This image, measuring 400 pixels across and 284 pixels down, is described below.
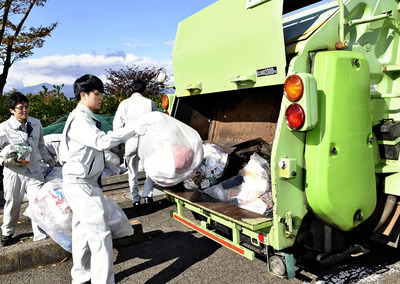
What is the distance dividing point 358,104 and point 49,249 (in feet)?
10.1

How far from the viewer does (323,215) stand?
93.3 inches

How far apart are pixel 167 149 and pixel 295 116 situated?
105cm

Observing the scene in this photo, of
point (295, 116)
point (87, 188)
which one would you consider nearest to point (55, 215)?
point (87, 188)

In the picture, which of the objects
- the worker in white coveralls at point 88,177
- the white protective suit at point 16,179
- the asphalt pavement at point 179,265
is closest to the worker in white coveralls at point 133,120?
the asphalt pavement at point 179,265

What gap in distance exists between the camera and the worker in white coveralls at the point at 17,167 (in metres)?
3.80

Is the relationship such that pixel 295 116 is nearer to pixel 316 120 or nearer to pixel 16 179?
pixel 316 120

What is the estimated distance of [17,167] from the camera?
3.83 m

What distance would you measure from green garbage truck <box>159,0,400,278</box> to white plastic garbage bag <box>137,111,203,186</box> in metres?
0.35

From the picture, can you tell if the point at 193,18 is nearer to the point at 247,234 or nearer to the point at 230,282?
the point at 247,234

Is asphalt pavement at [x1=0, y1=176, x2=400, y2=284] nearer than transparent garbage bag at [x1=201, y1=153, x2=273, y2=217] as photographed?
No

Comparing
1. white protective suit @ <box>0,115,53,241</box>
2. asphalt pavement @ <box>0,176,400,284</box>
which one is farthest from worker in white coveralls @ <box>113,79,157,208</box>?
white protective suit @ <box>0,115,53,241</box>

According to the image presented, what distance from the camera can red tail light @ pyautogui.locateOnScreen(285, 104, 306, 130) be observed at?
2.21 meters

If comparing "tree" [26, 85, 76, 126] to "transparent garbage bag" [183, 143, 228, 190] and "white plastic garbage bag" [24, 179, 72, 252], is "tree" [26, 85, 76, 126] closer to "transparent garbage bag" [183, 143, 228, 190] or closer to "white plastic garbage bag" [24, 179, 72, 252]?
"white plastic garbage bag" [24, 179, 72, 252]

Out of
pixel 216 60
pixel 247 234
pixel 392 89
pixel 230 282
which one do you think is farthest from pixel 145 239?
pixel 392 89
